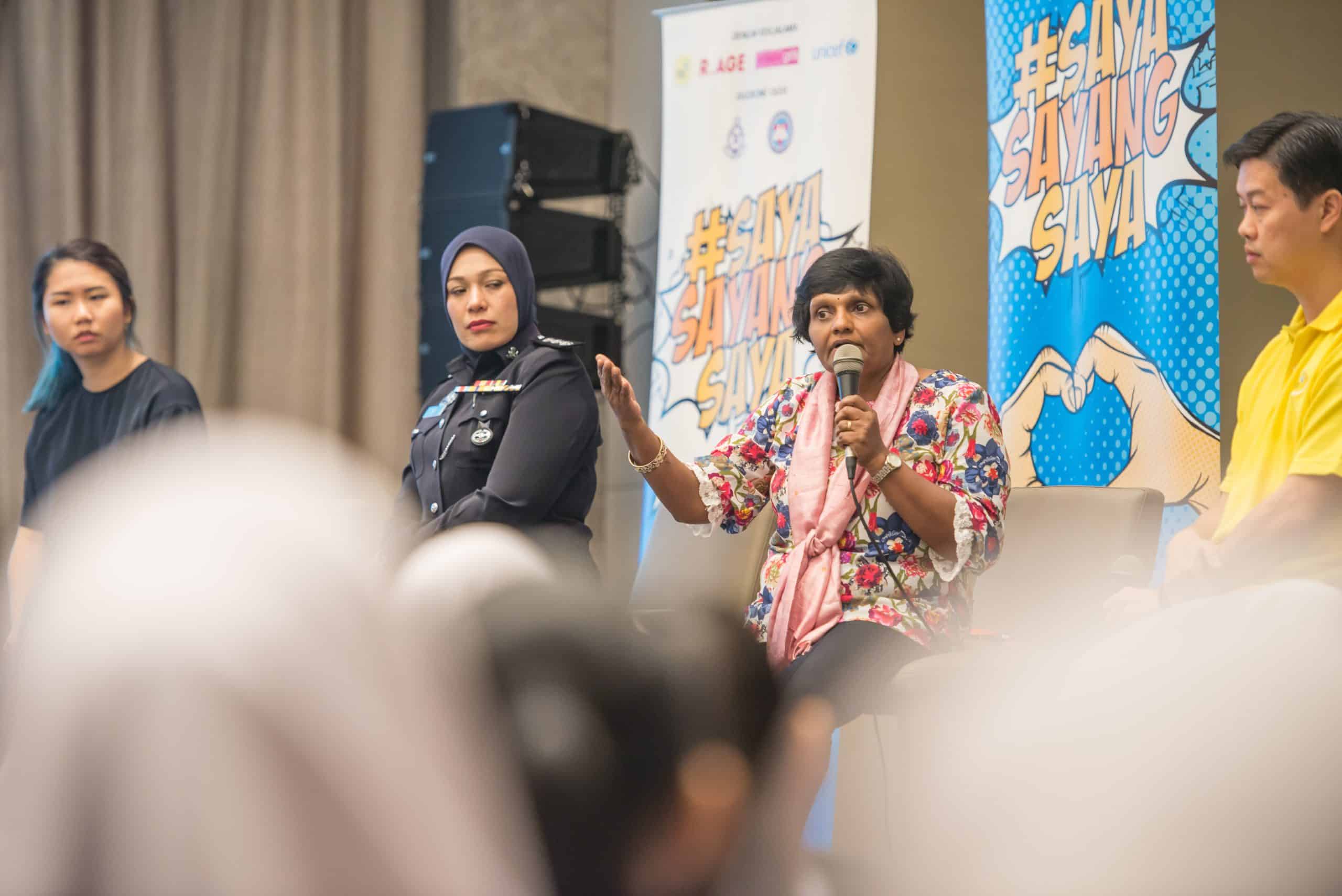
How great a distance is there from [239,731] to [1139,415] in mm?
2666

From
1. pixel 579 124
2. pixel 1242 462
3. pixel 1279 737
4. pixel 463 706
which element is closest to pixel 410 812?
pixel 463 706

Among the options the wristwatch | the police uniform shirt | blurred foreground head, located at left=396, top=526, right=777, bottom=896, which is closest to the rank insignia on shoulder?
the police uniform shirt

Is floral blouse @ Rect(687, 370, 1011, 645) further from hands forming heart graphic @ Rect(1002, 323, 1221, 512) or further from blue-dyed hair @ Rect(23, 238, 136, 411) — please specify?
blue-dyed hair @ Rect(23, 238, 136, 411)

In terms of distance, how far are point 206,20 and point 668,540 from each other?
9.27 feet

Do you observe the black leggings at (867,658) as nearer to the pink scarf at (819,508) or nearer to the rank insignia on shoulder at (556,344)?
the pink scarf at (819,508)

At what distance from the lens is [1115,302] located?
269 centimetres

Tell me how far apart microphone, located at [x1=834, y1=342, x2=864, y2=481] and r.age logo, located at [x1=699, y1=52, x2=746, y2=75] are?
6.12 feet

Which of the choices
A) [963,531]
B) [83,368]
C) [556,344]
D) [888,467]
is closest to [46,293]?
[83,368]

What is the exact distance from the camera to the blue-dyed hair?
265 centimetres

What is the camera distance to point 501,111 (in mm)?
3764

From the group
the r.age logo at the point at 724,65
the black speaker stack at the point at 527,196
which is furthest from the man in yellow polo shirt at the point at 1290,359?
the black speaker stack at the point at 527,196

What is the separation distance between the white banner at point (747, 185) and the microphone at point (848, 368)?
1.31 meters

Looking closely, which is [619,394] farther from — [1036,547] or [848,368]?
[1036,547]

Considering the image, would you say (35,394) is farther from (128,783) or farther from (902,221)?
(128,783)
